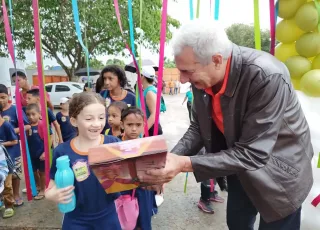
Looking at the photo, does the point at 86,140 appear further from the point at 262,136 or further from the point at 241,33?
the point at 241,33

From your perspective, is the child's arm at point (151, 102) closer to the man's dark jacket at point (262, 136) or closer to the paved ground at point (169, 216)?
the paved ground at point (169, 216)

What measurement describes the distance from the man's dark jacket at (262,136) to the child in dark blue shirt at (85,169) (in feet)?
1.86

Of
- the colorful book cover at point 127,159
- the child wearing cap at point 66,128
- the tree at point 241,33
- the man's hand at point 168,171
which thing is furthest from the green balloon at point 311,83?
the tree at point 241,33

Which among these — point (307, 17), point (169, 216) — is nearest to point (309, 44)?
point (307, 17)

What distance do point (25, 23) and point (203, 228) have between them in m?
8.08

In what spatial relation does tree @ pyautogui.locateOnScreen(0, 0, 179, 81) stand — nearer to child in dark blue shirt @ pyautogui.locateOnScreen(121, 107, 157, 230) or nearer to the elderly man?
child in dark blue shirt @ pyautogui.locateOnScreen(121, 107, 157, 230)

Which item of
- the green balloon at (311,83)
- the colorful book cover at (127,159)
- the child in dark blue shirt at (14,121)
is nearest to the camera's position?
the colorful book cover at (127,159)

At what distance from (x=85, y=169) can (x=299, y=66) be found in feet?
5.25

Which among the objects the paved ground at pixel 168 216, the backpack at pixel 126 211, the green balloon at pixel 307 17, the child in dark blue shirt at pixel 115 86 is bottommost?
the paved ground at pixel 168 216

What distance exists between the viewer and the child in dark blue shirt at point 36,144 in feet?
9.86

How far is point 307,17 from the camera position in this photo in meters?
1.86

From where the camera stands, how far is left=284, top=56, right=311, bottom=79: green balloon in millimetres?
1970

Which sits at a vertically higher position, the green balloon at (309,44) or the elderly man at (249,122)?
the green balloon at (309,44)

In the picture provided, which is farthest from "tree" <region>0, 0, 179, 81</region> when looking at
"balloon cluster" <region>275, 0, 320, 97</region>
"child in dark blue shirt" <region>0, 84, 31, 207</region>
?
"balloon cluster" <region>275, 0, 320, 97</region>
